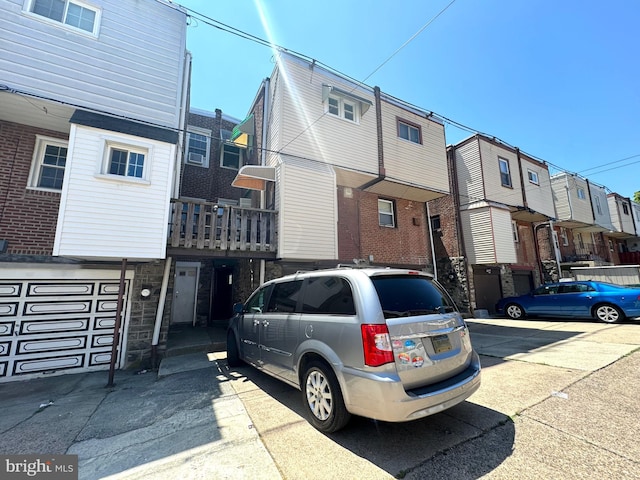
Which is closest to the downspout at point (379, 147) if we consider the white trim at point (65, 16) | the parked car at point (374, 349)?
the parked car at point (374, 349)

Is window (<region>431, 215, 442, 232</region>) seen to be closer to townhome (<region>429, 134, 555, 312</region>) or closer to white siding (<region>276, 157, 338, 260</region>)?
townhome (<region>429, 134, 555, 312</region>)

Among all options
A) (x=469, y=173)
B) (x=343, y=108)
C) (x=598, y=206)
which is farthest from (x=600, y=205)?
(x=343, y=108)

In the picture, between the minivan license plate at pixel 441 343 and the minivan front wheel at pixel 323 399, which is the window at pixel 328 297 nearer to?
the minivan front wheel at pixel 323 399

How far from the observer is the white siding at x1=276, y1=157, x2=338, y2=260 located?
7.99 meters

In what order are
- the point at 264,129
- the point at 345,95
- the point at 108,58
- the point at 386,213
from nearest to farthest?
the point at 108,58 → the point at 345,95 → the point at 264,129 → the point at 386,213

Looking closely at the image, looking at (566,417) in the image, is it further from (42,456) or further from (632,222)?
(632,222)

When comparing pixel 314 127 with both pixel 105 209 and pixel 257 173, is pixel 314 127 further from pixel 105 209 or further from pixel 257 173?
pixel 105 209

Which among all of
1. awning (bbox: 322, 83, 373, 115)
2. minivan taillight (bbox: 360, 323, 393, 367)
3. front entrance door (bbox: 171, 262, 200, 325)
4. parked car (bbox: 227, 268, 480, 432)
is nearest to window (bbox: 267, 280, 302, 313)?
parked car (bbox: 227, 268, 480, 432)

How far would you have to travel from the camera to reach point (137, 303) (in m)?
6.82

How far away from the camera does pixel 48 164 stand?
260 inches

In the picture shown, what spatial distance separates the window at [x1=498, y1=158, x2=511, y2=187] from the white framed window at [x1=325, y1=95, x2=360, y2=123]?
32.3 feet

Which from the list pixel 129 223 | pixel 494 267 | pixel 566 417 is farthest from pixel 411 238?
pixel 129 223

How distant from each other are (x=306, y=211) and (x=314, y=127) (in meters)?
3.10

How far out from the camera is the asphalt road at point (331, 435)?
249cm
